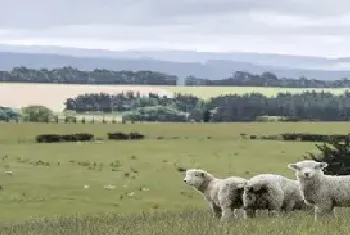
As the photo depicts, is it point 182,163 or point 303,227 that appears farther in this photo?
point 182,163

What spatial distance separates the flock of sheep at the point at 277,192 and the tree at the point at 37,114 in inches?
4143

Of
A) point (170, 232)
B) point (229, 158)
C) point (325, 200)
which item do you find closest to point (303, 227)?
point (170, 232)

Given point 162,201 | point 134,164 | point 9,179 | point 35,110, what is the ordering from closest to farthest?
point 162,201 < point 9,179 < point 134,164 < point 35,110

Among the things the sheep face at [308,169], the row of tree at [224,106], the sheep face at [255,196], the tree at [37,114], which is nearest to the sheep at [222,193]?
the sheep face at [255,196]

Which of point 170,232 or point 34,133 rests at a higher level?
point 170,232

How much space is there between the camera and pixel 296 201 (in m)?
19.7

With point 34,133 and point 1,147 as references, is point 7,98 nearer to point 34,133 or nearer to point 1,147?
point 34,133

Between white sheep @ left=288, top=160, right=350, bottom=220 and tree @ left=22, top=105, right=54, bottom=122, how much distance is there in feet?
352

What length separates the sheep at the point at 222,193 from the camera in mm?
18703

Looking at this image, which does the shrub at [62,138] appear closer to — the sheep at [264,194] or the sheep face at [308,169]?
the sheep at [264,194]

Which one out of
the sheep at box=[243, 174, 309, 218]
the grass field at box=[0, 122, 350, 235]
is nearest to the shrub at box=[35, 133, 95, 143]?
the grass field at box=[0, 122, 350, 235]

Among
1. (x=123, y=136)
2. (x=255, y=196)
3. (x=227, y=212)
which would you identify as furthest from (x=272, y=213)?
(x=123, y=136)

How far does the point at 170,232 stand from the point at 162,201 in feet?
92.7

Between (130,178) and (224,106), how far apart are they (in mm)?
111517
